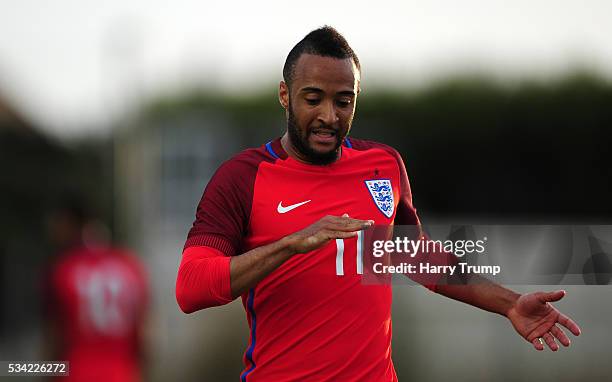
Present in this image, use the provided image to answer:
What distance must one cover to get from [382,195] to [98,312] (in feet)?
13.3

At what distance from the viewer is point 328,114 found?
3.77m

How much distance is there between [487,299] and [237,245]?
3.33ft

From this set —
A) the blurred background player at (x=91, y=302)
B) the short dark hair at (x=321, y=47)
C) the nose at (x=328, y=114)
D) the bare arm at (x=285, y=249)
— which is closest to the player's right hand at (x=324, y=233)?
the bare arm at (x=285, y=249)

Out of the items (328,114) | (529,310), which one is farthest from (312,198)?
(529,310)

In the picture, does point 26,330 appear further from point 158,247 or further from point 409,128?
point 409,128

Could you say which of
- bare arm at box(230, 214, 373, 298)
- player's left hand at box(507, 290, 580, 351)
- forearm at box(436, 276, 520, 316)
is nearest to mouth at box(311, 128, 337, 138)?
bare arm at box(230, 214, 373, 298)

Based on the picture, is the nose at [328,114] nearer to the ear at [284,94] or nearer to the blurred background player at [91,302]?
the ear at [284,94]

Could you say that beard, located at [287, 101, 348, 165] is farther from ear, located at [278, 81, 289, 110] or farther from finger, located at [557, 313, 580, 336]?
finger, located at [557, 313, 580, 336]

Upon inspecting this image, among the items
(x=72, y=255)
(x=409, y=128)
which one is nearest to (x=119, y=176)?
(x=409, y=128)

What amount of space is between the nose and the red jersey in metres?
4.11

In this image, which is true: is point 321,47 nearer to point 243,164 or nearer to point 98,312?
point 243,164

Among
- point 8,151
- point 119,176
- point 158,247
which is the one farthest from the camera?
point 158,247

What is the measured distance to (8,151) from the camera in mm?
17641

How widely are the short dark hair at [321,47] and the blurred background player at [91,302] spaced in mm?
3974
